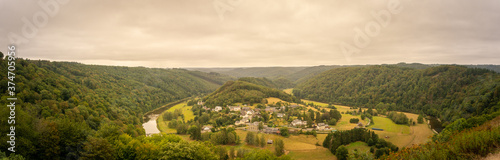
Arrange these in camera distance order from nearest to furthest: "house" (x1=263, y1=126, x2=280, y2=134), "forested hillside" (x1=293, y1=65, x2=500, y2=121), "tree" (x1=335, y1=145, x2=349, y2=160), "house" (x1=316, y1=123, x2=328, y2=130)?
"tree" (x1=335, y1=145, x2=349, y2=160) → "house" (x1=263, y1=126, x2=280, y2=134) → "house" (x1=316, y1=123, x2=328, y2=130) → "forested hillside" (x1=293, y1=65, x2=500, y2=121)

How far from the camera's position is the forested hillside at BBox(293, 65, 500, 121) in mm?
61778

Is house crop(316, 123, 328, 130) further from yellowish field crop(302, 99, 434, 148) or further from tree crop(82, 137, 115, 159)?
tree crop(82, 137, 115, 159)

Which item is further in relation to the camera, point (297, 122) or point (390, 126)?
point (297, 122)

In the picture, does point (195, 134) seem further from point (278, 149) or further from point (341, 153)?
point (341, 153)

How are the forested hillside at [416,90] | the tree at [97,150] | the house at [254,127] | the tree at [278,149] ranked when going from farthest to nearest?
1. the forested hillside at [416,90]
2. the house at [254,127]
3. the tree at [278,149]
4. the tree at [97,150]

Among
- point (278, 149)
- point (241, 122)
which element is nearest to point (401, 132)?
point (278, 149)

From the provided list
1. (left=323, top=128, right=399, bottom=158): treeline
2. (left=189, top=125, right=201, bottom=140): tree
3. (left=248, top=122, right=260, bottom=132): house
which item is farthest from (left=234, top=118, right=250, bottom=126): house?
(left=323, top=128, right=399, bottom=158): treeline

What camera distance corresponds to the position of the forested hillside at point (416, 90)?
6178 cm

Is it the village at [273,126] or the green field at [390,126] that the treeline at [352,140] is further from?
the green field at [390,126]

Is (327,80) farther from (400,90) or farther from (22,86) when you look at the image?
(22,86)

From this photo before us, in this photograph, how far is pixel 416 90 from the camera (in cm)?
9225

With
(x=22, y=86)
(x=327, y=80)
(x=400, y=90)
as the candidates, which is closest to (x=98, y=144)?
(x=22, y=86)

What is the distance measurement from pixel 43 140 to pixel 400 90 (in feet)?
400

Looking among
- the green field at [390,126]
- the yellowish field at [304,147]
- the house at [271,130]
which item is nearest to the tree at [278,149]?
the yellowish field at [304,147]
